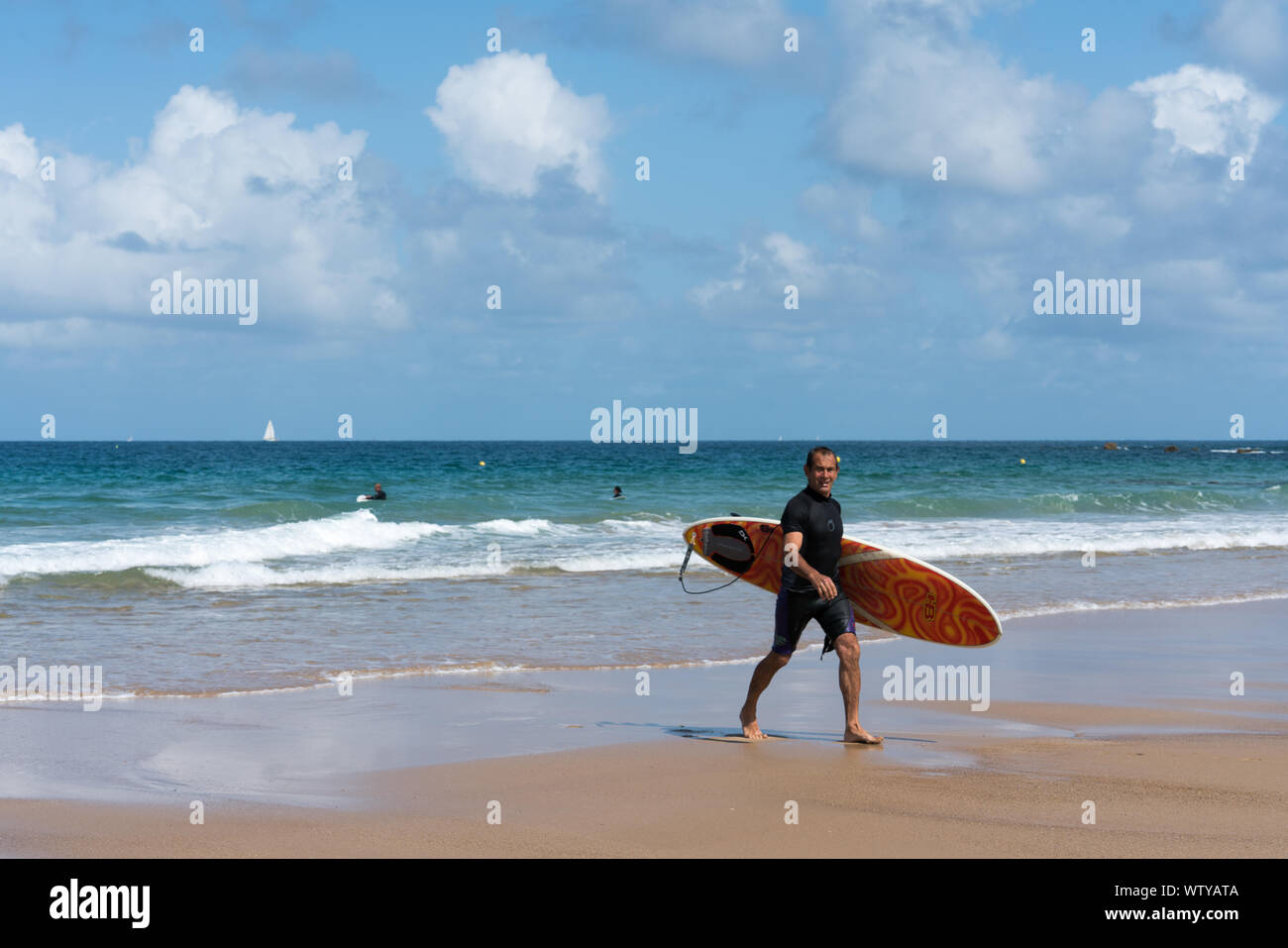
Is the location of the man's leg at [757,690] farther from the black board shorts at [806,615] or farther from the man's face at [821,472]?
the man's face at [821,472]

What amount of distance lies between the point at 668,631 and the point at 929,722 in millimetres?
4253

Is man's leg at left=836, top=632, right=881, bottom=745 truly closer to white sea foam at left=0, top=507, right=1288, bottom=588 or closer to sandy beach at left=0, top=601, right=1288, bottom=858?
sandy beach at left=0, top=601, right=1288, bottom=858

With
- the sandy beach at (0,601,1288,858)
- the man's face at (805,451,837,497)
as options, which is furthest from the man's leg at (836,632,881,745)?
the man's face at (805,451,837,497)

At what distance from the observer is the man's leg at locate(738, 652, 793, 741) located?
22.6 feet

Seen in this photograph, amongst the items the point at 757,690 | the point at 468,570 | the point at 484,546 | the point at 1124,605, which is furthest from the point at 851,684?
the point at 484,546

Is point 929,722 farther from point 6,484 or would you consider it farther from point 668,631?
point 6,484

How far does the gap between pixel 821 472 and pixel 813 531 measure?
36cm

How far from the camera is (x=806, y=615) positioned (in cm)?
673

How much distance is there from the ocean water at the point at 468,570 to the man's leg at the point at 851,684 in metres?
3.31

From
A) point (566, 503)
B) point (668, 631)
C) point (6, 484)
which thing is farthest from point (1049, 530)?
point (6, 484)

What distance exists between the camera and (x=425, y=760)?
20.7 ft

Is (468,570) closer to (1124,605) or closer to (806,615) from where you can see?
(1124,605)

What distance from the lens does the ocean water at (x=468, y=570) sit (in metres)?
10.3

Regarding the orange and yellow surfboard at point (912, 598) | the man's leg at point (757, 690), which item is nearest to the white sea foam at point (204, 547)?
the orange and yellow surfboard at point (912, 598)
